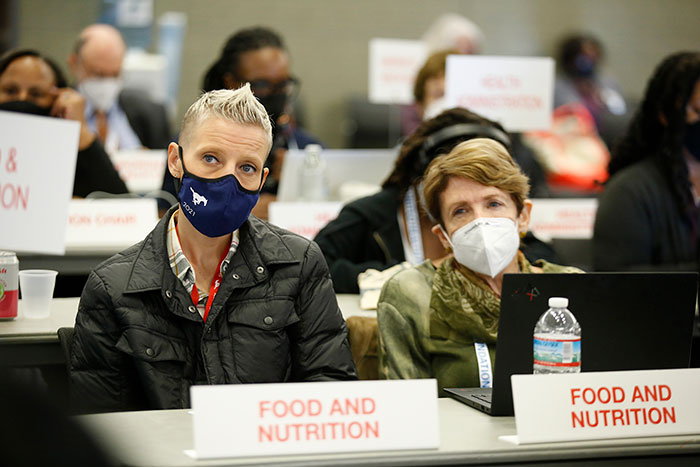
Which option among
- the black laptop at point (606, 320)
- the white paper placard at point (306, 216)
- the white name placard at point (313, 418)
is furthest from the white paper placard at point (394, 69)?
the white name placard at point (313, 418)

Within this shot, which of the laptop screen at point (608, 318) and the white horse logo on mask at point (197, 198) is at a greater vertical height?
the white horse logo on mask at point (197, 198)

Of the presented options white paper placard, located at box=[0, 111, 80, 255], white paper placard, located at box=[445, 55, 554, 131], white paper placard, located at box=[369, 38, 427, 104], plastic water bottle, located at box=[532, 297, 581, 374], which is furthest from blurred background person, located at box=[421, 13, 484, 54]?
plastic water bottle, located at box=[532, 297, 581, 374]

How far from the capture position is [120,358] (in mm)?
2041

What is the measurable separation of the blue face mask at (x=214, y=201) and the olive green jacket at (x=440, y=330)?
19.4 inches

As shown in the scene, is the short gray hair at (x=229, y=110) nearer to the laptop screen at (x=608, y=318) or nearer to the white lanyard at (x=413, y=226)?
the laptop screen at (x=608, y=318)

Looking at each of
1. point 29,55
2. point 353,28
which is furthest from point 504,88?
point 353,28

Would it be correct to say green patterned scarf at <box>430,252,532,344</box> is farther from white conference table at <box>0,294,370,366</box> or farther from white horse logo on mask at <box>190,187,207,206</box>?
white conference table at <box>0,294,370,366</box>

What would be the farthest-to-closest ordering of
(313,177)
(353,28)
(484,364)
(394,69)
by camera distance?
(353,28), (394,69), (313,177), (484,364)

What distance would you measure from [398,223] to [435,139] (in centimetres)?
33

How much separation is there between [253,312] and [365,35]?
7.09 meters

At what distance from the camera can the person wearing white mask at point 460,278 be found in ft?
7.52

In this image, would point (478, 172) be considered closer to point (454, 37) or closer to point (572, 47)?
point (454, 37)

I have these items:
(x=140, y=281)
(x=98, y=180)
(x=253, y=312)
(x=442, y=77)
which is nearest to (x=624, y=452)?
(x=253, y=312)

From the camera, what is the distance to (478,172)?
7.87 feet
